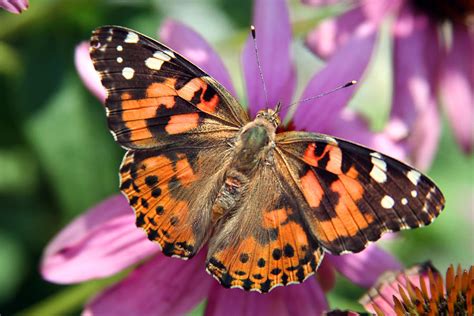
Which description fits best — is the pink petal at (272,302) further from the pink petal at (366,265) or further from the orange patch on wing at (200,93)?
the orange patch on wing at (200,93)

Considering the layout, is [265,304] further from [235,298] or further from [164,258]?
[164,258]

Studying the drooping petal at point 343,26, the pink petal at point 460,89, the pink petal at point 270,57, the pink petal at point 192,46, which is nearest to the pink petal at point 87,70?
the pink petal at point 192,46

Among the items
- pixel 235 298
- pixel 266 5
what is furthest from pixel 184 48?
pixel 235 298

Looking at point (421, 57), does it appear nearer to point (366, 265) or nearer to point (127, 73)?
point (366, 265)

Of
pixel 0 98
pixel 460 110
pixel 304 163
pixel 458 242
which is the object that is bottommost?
pixel 458 242

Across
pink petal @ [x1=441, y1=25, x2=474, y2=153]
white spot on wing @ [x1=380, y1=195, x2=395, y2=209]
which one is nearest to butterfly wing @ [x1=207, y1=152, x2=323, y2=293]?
white spot on wing @ [x1=380, y1=195, x2=395, y2=209]

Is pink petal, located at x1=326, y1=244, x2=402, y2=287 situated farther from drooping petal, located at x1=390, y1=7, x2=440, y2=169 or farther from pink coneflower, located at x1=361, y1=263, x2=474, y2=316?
drooping petal, located at x1=390, y1=7, x2=440, y2=169
